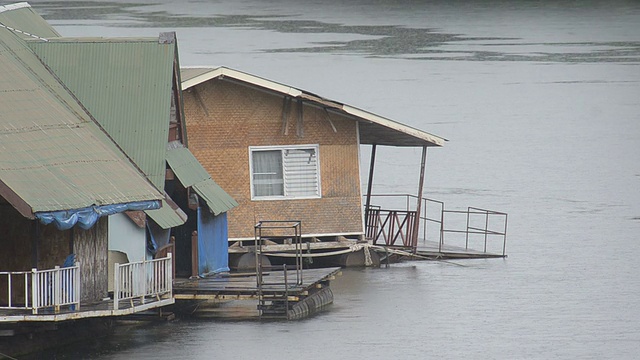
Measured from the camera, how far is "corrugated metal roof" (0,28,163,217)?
22927mm

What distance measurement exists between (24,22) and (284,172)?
8916 mm

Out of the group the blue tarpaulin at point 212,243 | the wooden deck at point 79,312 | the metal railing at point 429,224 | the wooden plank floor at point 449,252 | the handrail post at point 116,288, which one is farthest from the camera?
the wooden plank floor at point 449,252

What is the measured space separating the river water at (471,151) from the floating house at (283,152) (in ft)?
5.70

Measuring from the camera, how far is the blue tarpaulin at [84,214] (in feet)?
73.6

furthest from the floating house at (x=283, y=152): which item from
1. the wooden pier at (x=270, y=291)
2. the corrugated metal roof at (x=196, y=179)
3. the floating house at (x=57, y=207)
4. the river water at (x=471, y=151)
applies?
the floating house at (x=57, y=207)

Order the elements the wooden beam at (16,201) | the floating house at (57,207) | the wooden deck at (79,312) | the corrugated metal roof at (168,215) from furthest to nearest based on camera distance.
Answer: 1. the corrugated metal roof at (168,215)
2. the floating house at (57,207)
3. the wooden deck at (79,312)
4. the wooden beam at (16,201)

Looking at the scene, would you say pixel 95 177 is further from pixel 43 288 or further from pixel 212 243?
pixel 212 243

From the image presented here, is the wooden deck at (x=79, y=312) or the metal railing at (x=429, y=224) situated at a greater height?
the wooden deck at (x=79, y=312)

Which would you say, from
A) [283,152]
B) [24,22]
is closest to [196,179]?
[24,22]

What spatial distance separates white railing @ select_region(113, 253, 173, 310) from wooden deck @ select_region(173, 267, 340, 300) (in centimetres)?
176

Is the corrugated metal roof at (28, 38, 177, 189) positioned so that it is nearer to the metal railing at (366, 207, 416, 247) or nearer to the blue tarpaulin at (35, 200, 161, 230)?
the blue tarpaulin at (35, 200, 161, 230)

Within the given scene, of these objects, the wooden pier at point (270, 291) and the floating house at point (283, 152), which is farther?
the floating house at point (283, 152)

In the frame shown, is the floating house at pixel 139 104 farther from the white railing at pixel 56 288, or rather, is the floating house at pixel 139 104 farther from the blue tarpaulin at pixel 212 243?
the white railing at pixel 56 288

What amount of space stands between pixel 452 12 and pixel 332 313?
348 ft
